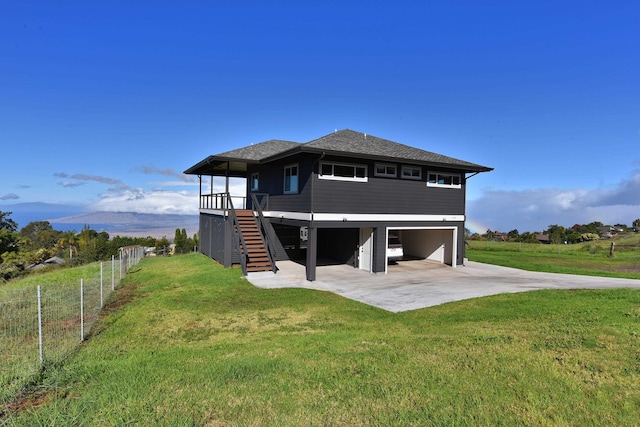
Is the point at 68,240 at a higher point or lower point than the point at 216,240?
lower

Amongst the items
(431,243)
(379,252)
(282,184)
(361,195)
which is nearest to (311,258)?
(379,252)

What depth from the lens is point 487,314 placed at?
8.30 meters

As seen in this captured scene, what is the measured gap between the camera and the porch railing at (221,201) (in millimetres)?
17788

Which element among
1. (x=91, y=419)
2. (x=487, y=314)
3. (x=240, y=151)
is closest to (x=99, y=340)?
(x=91, y=419)

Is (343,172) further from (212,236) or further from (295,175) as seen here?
(212,236)

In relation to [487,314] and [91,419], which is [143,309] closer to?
[91,419]

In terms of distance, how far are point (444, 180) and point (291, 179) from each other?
25.1 feet

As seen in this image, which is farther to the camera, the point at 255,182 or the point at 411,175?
the point at 255,182

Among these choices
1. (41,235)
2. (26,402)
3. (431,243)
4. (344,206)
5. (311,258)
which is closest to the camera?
(26,402)

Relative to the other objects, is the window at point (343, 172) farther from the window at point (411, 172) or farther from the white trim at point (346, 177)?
the window at point (411, 172)

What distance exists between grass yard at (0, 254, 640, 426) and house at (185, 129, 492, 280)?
6.49m

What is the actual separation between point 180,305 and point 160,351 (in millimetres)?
4064

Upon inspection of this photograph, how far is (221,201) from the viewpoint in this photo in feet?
60.6

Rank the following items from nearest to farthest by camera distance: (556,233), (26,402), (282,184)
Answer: (26,402) → (282,184) → (556,233)
